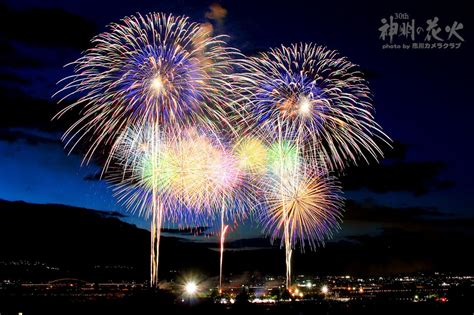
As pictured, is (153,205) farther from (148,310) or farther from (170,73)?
(148,310)

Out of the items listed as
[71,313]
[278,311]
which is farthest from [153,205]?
[71,313]

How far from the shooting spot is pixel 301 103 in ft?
124

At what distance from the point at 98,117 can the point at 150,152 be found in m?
4.50

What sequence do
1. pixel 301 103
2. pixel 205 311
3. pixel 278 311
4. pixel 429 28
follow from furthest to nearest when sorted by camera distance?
pixel 278 311 < pixel 205 311 < pixel 301 103 < pixel 429 28

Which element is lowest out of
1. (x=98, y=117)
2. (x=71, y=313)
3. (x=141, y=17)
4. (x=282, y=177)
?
(x=71, y=313)

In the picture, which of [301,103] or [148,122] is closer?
[148,122]

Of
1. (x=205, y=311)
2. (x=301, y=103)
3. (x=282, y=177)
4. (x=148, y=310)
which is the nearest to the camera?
(x=301, y=103)

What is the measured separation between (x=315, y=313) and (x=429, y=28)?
134 ft

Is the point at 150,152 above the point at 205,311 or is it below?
above

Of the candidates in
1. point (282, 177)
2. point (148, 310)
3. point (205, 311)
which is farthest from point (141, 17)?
point (205, 311)

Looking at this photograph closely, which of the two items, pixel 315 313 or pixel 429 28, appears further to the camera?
pixel 315 313

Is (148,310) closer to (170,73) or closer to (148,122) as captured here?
(148,122)

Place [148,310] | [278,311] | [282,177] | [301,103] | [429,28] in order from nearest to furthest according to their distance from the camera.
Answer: [429,28], [301,103], [282,177], [148,310], [278,311]

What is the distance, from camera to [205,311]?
55156 mm
